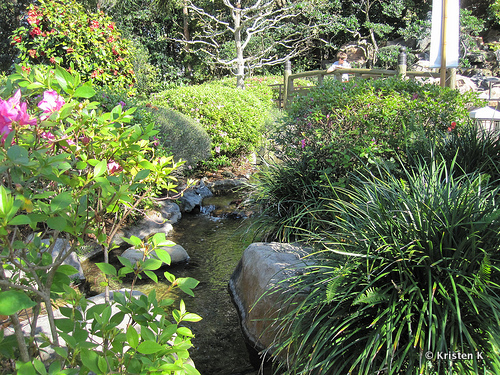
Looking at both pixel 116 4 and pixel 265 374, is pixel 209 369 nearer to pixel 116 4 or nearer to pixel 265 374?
pixel 265 374

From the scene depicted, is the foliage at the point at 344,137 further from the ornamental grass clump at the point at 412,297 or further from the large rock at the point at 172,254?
the ornamental grass clump at the point at 412,297

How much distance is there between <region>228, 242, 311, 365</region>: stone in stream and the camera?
9.25ft

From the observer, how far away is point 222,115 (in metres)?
8.91

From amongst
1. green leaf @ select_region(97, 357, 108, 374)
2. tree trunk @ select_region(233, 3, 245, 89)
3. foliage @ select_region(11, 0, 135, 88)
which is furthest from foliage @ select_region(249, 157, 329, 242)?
tree trunk @ select_region(233, 3, 245, 89)

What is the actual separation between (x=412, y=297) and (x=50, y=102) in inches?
73.4

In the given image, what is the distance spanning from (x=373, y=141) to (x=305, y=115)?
1061 mm

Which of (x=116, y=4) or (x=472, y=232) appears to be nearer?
(x=472, y=232)

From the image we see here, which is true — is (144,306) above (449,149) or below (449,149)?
below

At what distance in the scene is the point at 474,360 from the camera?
170cm

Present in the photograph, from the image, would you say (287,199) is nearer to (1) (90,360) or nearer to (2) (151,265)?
(2) (151,265)

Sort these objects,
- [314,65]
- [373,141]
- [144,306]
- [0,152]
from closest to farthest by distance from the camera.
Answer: [0,152]
[144,306]
[373,141]
[314,65]

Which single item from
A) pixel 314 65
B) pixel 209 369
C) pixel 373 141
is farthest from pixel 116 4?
pixel 209 369

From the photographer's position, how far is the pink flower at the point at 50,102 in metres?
1.51

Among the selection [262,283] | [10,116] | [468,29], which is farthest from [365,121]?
[468,29]
